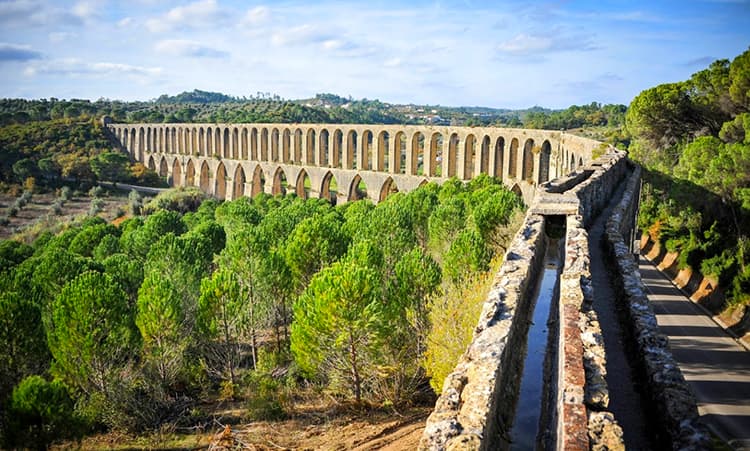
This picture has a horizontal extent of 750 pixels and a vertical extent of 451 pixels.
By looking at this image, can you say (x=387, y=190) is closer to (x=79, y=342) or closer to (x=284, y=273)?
(x=284, y=273)

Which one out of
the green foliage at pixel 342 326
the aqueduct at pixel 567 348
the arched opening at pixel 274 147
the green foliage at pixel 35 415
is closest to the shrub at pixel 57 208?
the arched opening at pixel 274 147

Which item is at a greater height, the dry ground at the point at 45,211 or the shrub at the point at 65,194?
the shrub at the point at 65,194

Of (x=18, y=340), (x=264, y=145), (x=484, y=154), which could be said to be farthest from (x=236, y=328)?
(x=264, y=145)

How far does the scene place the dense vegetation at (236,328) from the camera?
11047 mm

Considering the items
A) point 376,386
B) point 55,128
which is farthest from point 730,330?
point 55,128

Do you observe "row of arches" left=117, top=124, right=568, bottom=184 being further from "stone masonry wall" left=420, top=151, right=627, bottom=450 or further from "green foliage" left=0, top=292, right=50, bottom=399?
"green foliage" left=0, top=292, right=50, bottom=399

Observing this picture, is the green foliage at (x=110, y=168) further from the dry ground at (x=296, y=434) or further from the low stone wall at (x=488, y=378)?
the low stone wall at (x=488, y=378)

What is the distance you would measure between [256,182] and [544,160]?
90.1 ft

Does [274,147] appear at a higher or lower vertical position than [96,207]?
higher

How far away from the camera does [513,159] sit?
1208 inches

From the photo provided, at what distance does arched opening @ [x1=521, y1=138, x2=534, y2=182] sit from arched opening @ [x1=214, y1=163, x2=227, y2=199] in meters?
32.1

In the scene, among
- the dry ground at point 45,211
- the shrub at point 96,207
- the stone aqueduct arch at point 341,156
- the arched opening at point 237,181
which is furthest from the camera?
the arched opening at point 237,181

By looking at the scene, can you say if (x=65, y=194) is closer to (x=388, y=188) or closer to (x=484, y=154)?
(x=388, y=188)

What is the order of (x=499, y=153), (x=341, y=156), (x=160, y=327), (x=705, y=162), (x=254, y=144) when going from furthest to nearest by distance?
(x=254, y=144) < (x=341, y=156) < (x=499, y=153) < (x=705, y=162) < (x=160, y=327)
